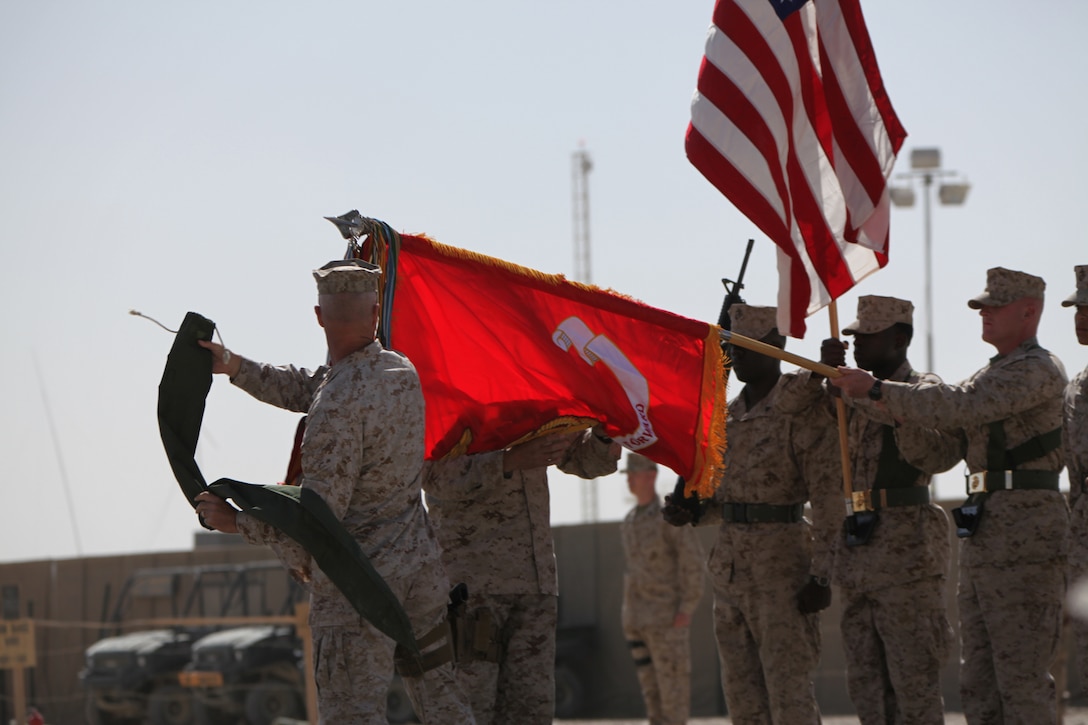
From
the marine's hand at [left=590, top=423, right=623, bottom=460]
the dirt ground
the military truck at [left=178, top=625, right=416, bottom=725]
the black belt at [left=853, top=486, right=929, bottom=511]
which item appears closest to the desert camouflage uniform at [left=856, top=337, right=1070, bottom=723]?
the black belt at [left=853, top=486, right=929, bottom=511]

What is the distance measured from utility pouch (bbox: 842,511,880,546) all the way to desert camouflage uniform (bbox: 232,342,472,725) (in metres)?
2.04

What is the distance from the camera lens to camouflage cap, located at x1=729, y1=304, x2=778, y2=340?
6719mm

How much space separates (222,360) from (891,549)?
9.91 feet

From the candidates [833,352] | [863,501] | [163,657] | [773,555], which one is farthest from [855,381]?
[163,657]

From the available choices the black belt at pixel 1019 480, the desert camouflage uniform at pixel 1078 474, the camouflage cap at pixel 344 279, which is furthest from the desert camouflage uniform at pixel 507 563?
the desert camouflage uniform at pixel 1078 474

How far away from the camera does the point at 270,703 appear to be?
14523mm

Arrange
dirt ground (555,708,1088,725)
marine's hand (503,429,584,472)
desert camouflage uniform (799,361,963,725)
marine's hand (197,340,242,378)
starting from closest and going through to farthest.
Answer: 1. marine's hand (197,340,242,378)
2. marine's hand (503,429,584,472)
3. desert camouflage uniform (799,361,963,725)
4. dirt ground (555,708,1088,725)

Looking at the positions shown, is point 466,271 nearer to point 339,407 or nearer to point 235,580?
point 339,407

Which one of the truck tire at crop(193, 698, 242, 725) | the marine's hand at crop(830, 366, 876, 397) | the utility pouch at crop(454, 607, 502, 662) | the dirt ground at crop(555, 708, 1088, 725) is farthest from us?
the truck tire at crop(193, 698, 242, 725)

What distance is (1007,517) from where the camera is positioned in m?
5.80

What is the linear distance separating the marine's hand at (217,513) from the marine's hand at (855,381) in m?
2.62

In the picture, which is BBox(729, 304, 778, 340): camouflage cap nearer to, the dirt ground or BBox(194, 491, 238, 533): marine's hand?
BBox(194, 491, 238, 533): marine's hand

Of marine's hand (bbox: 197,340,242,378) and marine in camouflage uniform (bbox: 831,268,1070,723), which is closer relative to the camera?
marine's hand (bbox: 197,340,242,378)

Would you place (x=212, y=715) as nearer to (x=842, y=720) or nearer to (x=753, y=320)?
(x=842, y=720)
